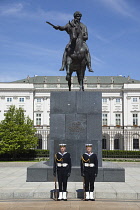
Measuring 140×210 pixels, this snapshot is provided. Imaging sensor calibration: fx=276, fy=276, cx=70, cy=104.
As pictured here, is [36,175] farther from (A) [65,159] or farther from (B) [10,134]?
(B) [10,134]

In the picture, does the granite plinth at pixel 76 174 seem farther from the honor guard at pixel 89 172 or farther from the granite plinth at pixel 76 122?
the honor guard at pixel 89 172

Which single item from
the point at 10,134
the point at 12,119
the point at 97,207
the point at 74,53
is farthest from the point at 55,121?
the point at 12,119

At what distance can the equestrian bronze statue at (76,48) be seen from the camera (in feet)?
36.2

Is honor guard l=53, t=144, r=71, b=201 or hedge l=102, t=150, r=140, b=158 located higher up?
honor guard l=53, t=144, r=71, b=201

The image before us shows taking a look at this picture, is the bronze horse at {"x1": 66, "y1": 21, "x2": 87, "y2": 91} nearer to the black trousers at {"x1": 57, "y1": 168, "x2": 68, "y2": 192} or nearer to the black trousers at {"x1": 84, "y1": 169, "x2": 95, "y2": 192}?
the black trousers at {"x1": 57, "y1": 168, "x2": 68, "y2": 192}

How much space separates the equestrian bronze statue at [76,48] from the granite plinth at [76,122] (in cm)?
125

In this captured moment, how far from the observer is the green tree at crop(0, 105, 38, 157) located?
2755cm

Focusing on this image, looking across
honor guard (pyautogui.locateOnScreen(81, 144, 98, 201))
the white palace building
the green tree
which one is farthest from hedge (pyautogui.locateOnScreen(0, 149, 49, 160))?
the white palace building

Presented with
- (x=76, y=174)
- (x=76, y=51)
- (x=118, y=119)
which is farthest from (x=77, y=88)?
(x=76, y=174)

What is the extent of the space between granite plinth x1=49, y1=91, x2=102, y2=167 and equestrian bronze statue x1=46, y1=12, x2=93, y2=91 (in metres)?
1.25

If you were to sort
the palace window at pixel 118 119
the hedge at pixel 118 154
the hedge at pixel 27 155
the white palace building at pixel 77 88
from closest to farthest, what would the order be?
the hedge at pixel 118 154
the hedge at pixel 27 155
the white palace building at pixel 77 88
the palace window at pixel 118 119

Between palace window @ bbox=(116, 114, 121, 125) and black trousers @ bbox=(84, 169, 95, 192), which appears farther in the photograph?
palace window @ bbox=(116, 114, 121, 125)

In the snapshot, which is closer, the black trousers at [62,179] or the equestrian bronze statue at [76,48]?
the black trousers at [62,179]

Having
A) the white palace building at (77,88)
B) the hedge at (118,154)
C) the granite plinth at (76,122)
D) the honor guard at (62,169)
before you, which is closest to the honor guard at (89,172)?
the honor guard at (62,169)
